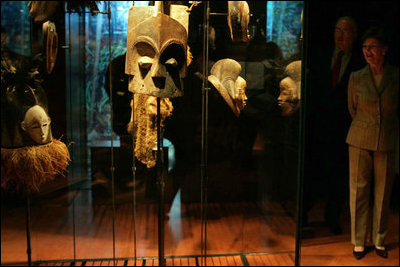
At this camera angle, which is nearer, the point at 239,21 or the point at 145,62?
the point at 145,62

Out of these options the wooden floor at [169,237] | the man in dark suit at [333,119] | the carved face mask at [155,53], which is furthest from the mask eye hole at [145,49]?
the man in dark suit at [333,119]

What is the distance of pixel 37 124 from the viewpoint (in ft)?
6.23

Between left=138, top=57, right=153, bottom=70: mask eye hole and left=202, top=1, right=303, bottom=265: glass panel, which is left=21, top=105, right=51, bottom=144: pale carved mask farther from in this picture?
left=202, top=1, right=303, bottom=265: glass panel

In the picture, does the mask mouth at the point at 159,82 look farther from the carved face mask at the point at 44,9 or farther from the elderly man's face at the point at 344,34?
the elderly man's face at the point at 344,34

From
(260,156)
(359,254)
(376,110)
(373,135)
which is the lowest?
(359,254)

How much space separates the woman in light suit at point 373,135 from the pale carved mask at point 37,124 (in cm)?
171

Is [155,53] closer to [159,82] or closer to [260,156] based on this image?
[159,82]

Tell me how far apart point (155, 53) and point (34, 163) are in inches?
31.8

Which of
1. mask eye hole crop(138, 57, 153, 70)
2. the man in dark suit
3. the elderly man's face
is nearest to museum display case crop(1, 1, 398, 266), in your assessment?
mask eye hole crop(138, 57, 153, 70)

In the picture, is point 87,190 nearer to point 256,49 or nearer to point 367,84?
point 256,49

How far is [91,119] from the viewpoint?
231 cm

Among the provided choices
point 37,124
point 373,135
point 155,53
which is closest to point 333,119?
point 373,135

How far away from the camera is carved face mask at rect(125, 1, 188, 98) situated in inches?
67.8

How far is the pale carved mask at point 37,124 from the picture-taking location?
1.90 m
